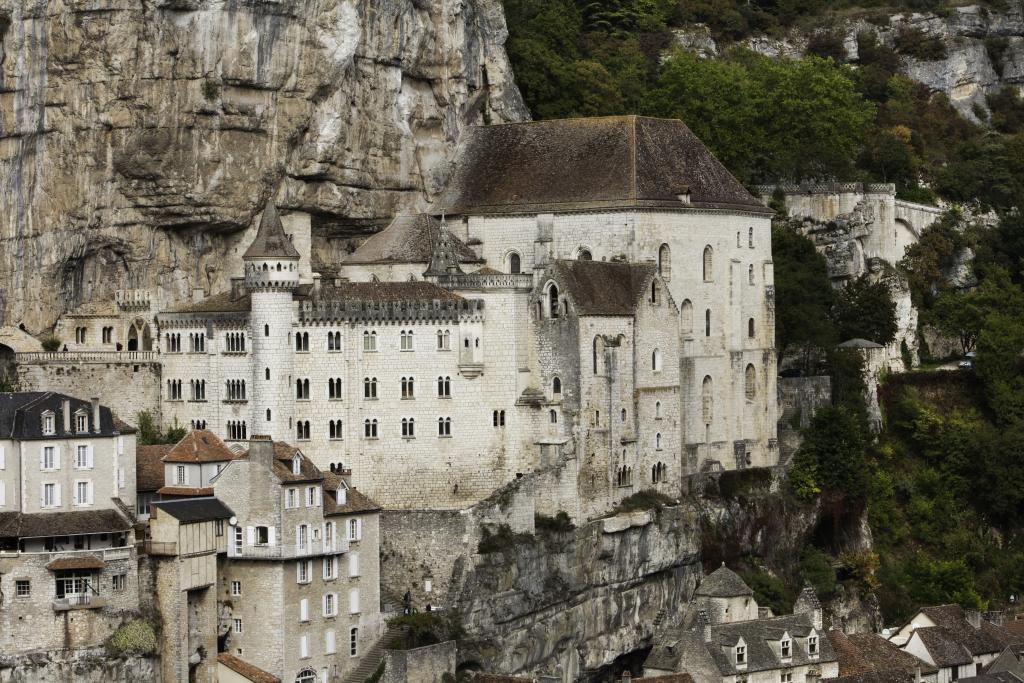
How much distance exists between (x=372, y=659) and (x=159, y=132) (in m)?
25.9

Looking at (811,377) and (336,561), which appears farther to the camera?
(811,377)

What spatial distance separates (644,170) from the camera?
4444 inches

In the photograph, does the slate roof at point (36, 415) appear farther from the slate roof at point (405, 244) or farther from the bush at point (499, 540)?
the slate roof at point (405, 244)

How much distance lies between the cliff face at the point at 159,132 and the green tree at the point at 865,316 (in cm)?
3097

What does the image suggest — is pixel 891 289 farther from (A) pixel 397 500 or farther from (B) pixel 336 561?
(B) pixel 336 561

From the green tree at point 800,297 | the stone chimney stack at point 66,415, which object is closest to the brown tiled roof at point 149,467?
the stone chimney stack at point 66,415

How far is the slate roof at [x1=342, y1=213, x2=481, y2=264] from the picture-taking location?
109 meters

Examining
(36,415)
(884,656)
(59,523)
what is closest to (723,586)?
(884,656)

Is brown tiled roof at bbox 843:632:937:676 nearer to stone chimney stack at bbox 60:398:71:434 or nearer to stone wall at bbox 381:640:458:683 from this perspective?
stone wall at bbox 381:640:458:683

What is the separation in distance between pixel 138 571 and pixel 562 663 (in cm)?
2083

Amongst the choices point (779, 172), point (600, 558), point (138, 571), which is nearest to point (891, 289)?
point (779, 172)

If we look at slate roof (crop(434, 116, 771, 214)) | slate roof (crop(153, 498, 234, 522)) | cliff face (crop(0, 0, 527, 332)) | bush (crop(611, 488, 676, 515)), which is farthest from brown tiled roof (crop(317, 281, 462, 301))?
slate roof (crop(153, 498, 234, 522))

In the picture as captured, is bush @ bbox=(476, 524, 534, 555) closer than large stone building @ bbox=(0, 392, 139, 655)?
No

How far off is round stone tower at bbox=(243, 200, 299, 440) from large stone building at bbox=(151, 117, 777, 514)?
0.08m
